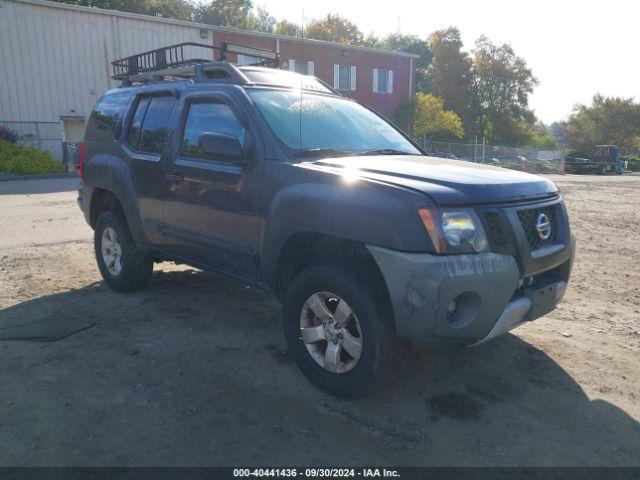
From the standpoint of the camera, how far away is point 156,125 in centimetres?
474

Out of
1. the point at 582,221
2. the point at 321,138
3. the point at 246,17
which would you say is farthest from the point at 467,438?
the point at 246,17

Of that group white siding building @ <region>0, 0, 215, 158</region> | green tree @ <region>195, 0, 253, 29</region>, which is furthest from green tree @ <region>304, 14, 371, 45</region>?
white siding building @ <region>0, 0, 215, 158</region>

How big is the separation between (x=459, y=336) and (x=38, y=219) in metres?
9.10

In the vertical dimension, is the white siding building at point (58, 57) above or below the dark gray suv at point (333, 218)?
above

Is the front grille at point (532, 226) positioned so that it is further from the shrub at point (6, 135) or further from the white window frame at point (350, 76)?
the white window frame at point (350, 76)

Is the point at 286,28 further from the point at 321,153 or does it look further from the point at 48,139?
the point at 321,153

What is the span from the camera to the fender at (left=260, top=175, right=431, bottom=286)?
9.41ft

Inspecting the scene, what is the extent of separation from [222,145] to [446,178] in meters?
1.55

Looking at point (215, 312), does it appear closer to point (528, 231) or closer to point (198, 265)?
point (198, 265)

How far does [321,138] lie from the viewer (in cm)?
396

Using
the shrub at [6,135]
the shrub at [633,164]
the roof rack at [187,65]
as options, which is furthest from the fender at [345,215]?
the shrub at [633,164]

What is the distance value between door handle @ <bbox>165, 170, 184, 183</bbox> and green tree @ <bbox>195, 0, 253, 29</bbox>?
48551 mm

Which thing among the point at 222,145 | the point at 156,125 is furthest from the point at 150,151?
the point at 222,145

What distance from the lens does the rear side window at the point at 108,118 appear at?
527 centimetres
